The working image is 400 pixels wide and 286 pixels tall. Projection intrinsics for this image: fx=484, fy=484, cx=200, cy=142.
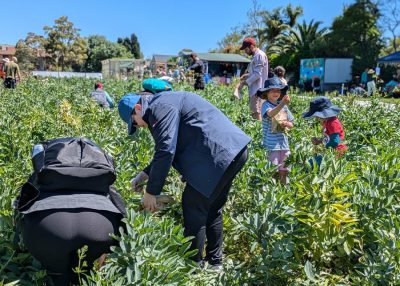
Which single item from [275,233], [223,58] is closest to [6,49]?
[223,58]

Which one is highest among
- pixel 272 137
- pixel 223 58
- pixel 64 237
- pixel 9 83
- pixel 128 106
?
pixel 223 58

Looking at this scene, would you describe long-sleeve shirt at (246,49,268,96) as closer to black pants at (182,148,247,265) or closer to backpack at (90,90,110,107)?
backpack at (90,90,110,107)

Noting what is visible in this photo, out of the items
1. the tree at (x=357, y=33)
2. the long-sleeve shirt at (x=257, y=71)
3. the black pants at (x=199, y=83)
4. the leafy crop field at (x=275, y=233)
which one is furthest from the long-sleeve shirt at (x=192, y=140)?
the tree at (x=357, y=33)

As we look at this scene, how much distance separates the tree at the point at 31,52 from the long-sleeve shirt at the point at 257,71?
5484 cm

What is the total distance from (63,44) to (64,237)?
6690cm

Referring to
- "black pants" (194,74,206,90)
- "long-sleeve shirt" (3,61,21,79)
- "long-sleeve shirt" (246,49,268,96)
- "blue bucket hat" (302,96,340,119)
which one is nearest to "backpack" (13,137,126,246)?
"blue bucket hat" (302,96,340,119)

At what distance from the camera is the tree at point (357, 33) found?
37.3 m

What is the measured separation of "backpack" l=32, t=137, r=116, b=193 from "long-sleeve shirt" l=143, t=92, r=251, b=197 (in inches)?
13.5

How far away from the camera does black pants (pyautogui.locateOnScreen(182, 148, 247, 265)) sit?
3.17m

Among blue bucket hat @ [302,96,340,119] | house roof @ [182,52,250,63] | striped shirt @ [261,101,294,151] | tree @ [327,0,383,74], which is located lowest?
striped shirt @ [261,101,294,151]

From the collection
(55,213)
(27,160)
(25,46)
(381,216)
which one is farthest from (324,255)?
(25,46)

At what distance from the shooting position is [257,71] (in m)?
8.21

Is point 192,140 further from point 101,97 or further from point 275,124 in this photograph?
point 101,97

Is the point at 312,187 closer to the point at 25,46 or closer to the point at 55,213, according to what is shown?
the point at 55,213
